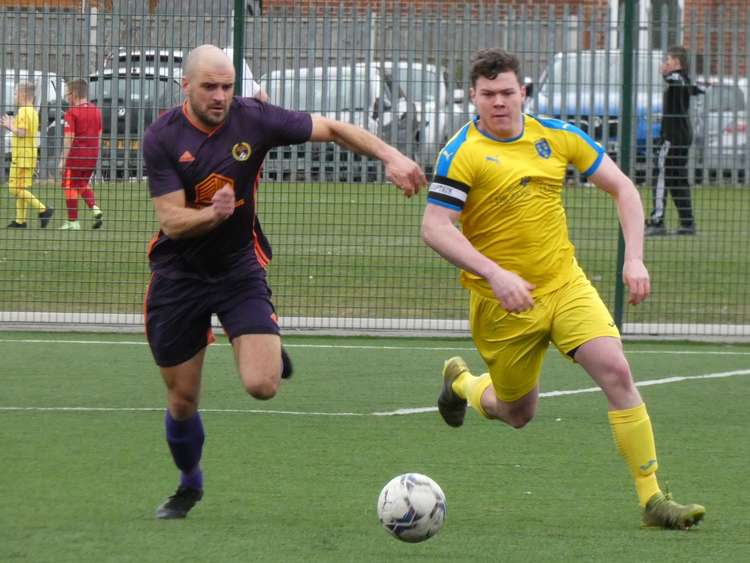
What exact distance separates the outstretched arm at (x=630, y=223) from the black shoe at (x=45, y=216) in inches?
303

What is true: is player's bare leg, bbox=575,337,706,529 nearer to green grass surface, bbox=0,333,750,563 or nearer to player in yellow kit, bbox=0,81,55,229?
green grass surface, bbox=0,333,750,563

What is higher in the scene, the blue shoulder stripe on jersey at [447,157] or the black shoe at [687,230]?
the blue shoulder stripe on jersey at [447,157]

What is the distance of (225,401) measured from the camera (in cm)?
995

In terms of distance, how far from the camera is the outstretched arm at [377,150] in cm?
649

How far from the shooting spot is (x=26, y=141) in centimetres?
1348

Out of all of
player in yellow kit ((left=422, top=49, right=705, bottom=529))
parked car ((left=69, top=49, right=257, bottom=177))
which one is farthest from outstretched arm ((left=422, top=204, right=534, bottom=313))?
parked car ((left=69, top=49, right=257, bottom=177))

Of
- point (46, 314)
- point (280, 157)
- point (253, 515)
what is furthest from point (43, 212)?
point (253, 515)

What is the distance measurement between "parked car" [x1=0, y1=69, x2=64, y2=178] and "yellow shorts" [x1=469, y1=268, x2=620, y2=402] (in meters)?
6.86

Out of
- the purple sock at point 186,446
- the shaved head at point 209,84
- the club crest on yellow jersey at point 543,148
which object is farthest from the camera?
the club crest on yellow jersey at point 543,148

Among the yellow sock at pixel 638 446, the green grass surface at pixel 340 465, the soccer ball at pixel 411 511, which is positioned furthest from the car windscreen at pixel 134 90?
the soccer ball at pixel 411 511

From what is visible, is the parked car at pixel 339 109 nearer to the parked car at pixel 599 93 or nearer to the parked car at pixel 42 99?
the parked car at pixel 599 93

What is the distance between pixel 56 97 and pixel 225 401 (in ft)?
14.4

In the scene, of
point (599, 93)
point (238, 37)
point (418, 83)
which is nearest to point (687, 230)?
point (599, 93)

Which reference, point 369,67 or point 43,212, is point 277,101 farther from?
point 43,212
